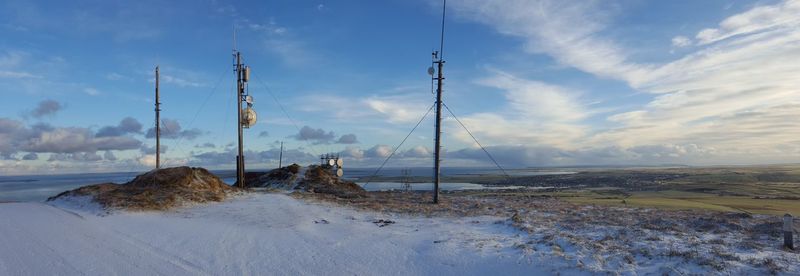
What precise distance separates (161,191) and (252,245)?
31.4 feet

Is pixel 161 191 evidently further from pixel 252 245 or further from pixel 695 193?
pixel 695 193

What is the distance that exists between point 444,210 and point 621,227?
638 cm

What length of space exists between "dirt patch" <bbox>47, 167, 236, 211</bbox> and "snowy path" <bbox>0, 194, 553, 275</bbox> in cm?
103

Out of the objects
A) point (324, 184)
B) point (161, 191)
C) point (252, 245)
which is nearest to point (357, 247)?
point (252, 245)

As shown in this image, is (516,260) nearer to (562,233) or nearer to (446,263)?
(446,263)

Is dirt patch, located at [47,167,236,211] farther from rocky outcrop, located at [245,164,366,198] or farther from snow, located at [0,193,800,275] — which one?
rocky outcrop, located at [245,164,366,198]

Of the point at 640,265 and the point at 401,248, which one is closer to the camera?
the point at 640,265

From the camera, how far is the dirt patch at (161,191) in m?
15.6

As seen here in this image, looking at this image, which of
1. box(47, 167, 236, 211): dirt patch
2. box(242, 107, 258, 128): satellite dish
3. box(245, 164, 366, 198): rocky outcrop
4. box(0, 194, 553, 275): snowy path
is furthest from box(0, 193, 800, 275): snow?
box(242, 107, 258, 128): satellite dish

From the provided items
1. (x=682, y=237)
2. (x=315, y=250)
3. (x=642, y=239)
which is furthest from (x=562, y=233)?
(x=315, y=250)

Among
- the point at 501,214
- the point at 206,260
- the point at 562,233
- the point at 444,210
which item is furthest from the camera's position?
the point at 444,210

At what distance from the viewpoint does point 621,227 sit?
11.8 meters

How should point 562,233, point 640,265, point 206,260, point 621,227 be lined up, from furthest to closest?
point 621,227, point 562,233, point 206,260, point 640,265

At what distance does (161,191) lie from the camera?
17859mm
